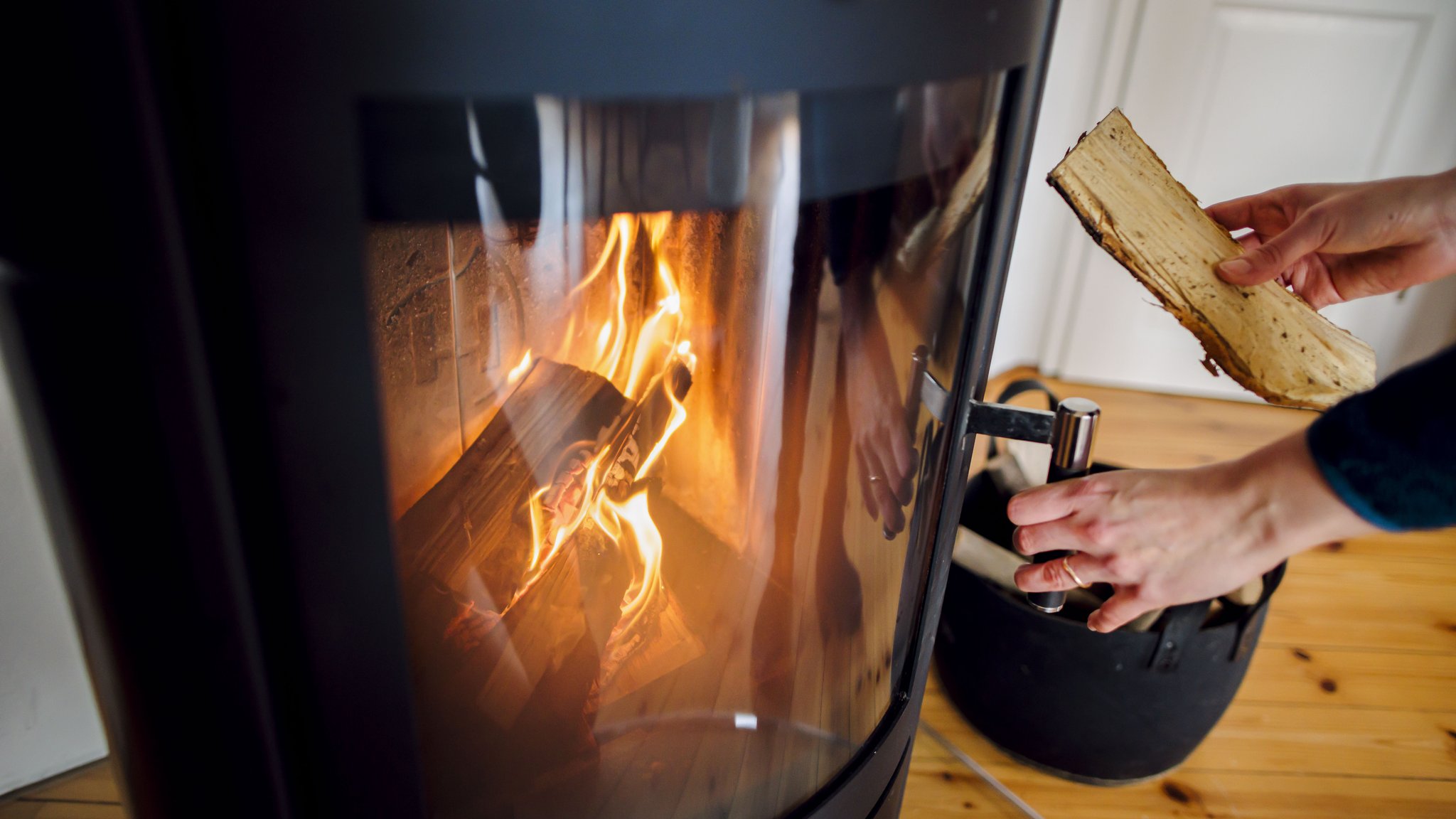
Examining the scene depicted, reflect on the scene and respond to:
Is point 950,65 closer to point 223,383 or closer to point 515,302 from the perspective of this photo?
point 515,302

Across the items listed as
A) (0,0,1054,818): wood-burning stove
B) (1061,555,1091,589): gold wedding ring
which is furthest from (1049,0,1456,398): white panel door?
(0,0,1054,818): wood-burning stove

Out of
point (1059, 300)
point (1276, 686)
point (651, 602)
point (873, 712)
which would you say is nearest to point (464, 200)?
point (651, 602)

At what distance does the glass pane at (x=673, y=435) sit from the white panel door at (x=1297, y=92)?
1501 millimetres

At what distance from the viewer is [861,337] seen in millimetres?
602

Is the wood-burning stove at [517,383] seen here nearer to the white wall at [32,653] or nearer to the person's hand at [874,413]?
the person's hand at [874,413]

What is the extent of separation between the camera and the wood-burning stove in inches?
13.5

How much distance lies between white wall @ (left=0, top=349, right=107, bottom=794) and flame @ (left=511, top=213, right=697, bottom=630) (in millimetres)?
568

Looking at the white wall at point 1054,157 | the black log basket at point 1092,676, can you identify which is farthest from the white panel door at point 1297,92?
the black log basket at point 1092,676

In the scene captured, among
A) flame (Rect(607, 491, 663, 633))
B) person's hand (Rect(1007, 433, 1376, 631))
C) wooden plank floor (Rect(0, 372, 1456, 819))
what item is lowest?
wooden plank floor (Rect(0, 372, 1456, 819))

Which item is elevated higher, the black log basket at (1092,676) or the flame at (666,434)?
the flame at (666,434)

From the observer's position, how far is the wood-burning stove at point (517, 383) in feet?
1.12

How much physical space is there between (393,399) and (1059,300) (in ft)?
6.44

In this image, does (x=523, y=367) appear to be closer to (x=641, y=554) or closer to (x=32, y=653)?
(x=641, y=554)

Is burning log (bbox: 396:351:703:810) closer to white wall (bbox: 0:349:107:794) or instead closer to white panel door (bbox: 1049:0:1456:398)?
white wall (bbox: 0:349:107:794)
